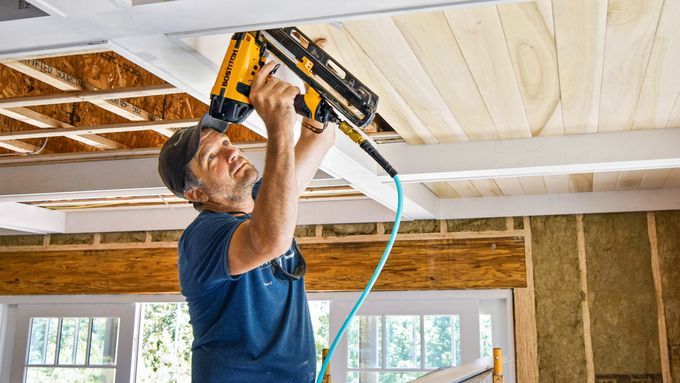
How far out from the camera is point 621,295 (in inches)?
182

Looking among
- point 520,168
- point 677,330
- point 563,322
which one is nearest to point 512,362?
point 563,322

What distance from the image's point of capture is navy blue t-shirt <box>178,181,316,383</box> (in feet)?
4.58

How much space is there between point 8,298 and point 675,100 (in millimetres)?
5552

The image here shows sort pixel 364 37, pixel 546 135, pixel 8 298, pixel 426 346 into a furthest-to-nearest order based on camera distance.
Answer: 1. pixel 8 298
2. pixel 426 346
3. pixel 546 135
4. pixel 364 37

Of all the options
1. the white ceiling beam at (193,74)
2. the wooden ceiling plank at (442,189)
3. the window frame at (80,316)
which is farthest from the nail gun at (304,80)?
the window frame at (80,316)

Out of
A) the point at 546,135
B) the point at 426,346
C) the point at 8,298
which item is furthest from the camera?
the point at 8,298

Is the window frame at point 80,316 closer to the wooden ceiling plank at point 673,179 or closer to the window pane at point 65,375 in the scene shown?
the window pane at point 65,375

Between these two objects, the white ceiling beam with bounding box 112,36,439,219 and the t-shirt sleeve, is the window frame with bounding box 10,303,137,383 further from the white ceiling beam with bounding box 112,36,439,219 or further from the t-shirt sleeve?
the t-shirt sleeve

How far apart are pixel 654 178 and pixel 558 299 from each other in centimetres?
108

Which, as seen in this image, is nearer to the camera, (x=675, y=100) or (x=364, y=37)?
(x=364, y=37)

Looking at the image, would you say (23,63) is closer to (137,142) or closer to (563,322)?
(137,142)

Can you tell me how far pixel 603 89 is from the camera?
2.64m

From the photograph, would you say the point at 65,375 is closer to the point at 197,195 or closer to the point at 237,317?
the point at 197,195

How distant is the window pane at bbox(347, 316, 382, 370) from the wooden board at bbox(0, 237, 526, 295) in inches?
12.2
